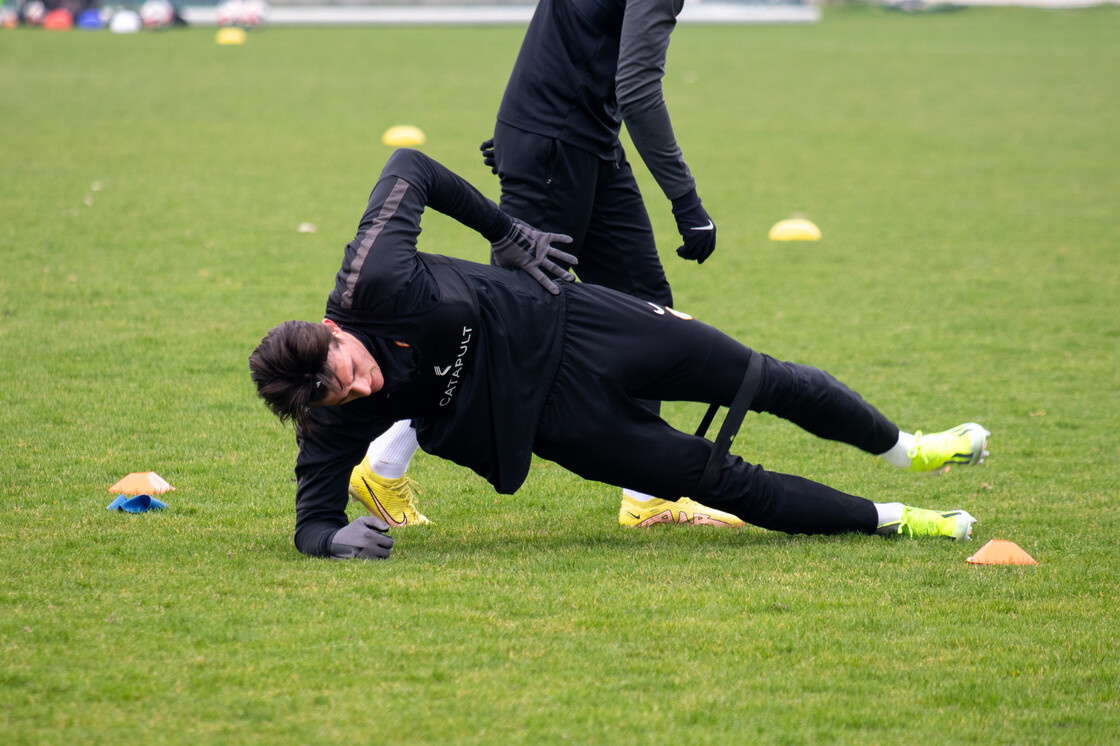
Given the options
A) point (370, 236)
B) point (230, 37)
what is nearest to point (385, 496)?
point (370, 236)

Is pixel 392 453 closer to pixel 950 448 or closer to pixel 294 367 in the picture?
pixel 294 367

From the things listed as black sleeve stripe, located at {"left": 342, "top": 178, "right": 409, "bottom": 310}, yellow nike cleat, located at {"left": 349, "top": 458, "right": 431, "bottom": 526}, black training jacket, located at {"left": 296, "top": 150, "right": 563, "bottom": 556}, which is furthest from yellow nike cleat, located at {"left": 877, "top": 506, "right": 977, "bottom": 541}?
black sleeve stripe, located at {"left": 342, "top": 178, "right": 409, "bottom": 310}

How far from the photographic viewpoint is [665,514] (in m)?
5.24

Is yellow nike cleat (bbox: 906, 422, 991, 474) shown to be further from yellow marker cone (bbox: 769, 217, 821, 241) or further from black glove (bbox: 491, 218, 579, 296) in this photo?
yellow marker cone (bbox: 769, 217, 821, 241)

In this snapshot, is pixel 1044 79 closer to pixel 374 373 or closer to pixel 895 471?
pixel 895 471

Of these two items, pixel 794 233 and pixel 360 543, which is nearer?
pixel 360 543

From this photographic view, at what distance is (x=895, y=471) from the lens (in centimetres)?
592

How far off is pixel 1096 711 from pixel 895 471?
248 cm

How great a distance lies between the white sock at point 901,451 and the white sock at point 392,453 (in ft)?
6.10

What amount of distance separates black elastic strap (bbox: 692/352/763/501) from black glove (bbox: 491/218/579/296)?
2.34ft

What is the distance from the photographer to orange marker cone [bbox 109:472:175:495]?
206 inches

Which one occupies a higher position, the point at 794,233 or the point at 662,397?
the point at 662,397

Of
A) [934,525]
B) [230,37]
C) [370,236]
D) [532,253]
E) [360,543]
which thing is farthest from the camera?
[230,37]

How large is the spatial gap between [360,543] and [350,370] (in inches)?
27.9
